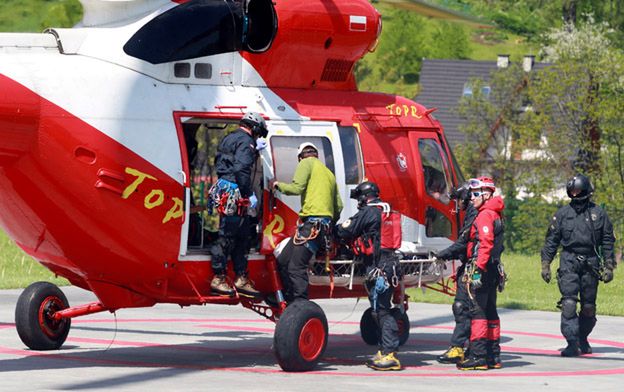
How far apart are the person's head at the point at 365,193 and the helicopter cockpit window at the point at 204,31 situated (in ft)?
6.14

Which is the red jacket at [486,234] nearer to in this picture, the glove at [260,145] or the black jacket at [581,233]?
the black jacket at [581,233]

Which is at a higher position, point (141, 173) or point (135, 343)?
point (141, 173)

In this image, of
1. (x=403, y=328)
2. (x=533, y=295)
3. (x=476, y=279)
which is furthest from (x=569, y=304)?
(x=533, y=295)

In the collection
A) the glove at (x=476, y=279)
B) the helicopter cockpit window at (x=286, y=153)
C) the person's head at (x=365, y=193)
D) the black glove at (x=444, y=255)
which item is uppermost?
the helicopter cockpit window at (x=286, y=153)

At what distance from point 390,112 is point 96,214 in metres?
4.42

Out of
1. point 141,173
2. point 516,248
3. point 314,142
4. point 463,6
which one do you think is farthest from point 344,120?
point 463,6

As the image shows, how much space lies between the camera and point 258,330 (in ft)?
61.7

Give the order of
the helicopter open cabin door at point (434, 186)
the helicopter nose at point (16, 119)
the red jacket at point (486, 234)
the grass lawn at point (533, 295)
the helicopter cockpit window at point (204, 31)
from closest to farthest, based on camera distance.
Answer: the helicopter nose at point (16, 119)
the helicopter cockpit window at point (204, 31)
the red jacket at point (486, 234)
the helicopter open cabin door at point (434, 186)
the grass lawn at point (533, 295)

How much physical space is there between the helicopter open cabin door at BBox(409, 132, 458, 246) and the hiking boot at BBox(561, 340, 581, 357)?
1.96 meters

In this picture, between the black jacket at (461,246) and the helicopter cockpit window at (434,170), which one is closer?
the black jacket at (461,246)

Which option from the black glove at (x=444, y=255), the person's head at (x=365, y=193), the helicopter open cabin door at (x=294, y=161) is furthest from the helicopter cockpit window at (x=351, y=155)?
the black glove at (x=444, y=255)

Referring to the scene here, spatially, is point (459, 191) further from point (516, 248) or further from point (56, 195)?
point (516, 248)

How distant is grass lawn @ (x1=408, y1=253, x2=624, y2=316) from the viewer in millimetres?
22797

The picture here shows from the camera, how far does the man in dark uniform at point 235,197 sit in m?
14.1
